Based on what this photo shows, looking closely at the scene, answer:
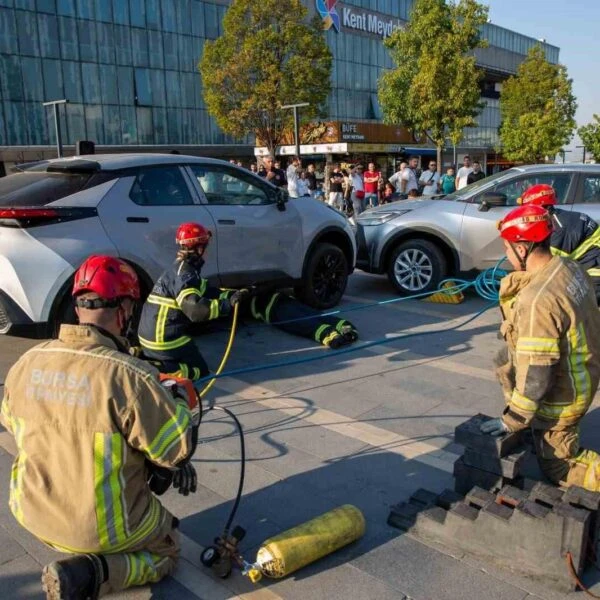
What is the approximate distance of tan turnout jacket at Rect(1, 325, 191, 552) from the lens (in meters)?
2.31

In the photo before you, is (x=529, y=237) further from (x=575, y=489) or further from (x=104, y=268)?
(x=104, y=268)

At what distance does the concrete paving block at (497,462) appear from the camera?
3.11 meters

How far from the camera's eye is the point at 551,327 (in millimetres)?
3080

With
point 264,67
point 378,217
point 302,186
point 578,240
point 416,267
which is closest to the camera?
point 578,240

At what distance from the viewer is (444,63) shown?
2538 centimetres

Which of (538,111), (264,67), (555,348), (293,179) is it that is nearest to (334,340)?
(555,348)

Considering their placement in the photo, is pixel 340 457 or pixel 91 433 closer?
pixel 91 433

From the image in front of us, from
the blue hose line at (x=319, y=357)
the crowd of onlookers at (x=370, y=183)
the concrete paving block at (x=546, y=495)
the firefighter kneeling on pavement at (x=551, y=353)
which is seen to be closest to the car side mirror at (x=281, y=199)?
the blue hose line at (x=319, y=357)

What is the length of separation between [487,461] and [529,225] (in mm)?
1198

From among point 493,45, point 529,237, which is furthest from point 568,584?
point 493,45

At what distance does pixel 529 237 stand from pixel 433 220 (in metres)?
5.02

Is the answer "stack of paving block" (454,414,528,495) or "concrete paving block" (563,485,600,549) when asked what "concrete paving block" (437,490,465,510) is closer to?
"stack of paving block" (454,414,528,495)

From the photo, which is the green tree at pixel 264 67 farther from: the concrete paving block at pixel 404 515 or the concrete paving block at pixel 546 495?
the concrete paving block at pixel 546 495

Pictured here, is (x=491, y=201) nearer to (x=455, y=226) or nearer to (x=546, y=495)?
(x=455, y=226)
